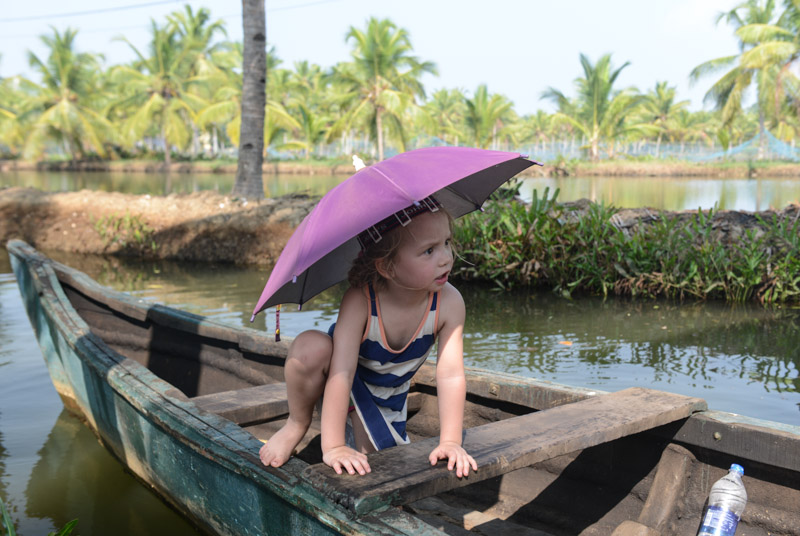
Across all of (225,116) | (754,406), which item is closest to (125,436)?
(754,406)

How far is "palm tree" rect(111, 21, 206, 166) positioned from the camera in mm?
38250

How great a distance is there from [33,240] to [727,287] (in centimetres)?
1056

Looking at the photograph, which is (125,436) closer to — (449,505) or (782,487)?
(449,505)

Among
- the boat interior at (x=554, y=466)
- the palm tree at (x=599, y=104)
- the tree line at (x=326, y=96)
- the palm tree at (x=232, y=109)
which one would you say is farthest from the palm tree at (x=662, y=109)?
the boat interior at (x=554, y=466)

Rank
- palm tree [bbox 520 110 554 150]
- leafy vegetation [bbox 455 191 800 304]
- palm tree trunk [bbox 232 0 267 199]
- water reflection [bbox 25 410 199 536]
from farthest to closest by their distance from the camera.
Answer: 1. palm tree [bbox 520 110 554 150]
2. palm tree trunk [bbox 232 0 267 199]
3. leafy vegetation [bbox 455 191 800 304]
4. water reflection [bbox 25 410 199 536]

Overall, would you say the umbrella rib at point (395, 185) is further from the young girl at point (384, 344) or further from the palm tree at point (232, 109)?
the palm tree at point (232, 109)

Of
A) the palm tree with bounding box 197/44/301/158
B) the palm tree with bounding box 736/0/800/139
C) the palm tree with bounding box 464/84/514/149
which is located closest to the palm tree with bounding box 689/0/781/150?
the palm tree with bounding box 736/0/800/139

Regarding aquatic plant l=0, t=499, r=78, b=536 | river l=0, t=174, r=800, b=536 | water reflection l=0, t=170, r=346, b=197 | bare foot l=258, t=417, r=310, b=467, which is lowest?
river l=0, t=174, r=800, b=536

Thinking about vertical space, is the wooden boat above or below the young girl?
below

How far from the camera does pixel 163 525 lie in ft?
10.8

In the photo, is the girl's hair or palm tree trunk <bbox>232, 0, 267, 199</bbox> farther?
palm tree trunk <bbox>232, 0, 267, 199</bbox>

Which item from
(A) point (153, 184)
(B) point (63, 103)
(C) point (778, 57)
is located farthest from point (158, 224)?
(B) point (63, 103)

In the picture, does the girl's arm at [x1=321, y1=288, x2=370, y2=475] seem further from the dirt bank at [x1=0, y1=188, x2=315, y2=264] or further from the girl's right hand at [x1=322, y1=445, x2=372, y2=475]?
the dirt bank at [x1=0, y1=188, x2=315, y2=264]

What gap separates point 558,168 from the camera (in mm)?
34469
